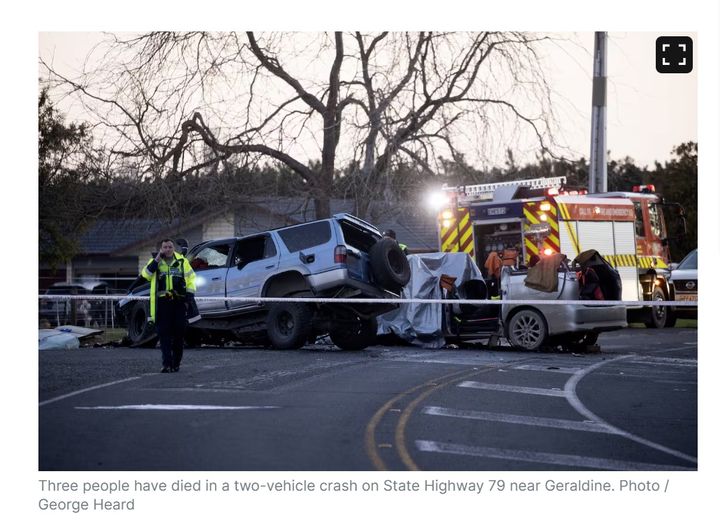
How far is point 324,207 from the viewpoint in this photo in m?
18.8

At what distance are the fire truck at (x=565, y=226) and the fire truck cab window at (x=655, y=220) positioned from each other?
2cm

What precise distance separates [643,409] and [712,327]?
2.10 meters

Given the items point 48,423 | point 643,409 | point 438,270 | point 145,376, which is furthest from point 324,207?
point 48,423

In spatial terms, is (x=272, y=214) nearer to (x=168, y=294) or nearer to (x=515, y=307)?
(x=515, y=307)

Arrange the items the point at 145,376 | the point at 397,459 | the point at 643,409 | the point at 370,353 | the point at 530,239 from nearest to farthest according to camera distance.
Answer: the point at 397,459 < the point at 643,409 < the point at 145,376 < the point at 370,353 < the point at 530,239

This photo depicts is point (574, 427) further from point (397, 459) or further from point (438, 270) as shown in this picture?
point (438, 270)

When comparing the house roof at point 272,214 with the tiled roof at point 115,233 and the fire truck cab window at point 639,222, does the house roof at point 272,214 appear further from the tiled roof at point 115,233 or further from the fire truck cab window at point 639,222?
the fire truck cab window at point 639,222

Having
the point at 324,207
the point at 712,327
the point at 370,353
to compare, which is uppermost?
the point at 324,207

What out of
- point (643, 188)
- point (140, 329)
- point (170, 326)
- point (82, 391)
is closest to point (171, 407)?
point (82, 391)

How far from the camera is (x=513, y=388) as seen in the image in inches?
438

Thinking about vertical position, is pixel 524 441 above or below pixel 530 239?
below

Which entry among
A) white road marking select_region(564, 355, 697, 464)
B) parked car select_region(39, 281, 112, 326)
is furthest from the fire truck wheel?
parked car select_region(39, 281, 112, 326)

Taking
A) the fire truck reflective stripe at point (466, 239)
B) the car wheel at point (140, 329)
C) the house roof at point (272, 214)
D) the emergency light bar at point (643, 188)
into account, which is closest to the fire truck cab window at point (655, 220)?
the emergency light bar at point (643, 188)

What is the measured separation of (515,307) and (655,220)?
5806 mm
